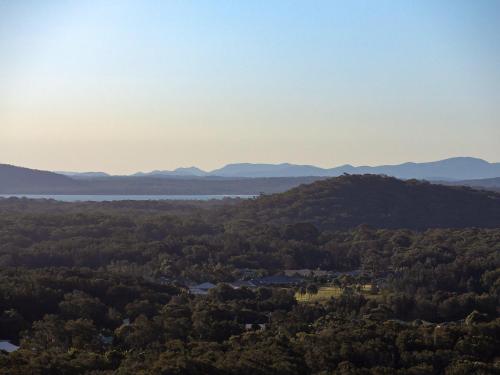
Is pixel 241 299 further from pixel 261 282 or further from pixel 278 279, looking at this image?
pixel 278 279

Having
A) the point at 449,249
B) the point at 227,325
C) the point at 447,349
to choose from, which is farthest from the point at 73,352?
the point at 449,249

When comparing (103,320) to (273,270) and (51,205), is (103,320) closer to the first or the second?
(273,270)

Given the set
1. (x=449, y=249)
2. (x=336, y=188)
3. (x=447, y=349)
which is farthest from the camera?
(x=336, y=188)

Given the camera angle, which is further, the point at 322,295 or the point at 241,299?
the point at 322,295

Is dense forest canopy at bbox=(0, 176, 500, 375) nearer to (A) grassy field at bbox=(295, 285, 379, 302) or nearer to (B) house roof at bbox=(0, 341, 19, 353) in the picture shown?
(A) grassy field at bbox=(295, 285, 379, 302)

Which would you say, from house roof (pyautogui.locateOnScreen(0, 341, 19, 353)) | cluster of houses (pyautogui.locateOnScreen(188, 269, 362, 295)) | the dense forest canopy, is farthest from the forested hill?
house roof (pyautogui.locateOnScreen(0, 341, 19, 353))

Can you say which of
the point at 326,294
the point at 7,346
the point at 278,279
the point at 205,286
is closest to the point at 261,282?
the point at 278,279
